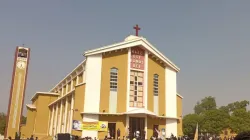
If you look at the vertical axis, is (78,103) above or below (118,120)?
above

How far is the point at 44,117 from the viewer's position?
47.0m

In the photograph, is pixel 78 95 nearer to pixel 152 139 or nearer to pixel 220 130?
pixel 152 139

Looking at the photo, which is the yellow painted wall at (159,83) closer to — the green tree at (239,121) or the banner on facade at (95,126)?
the banner on facade at (95,126)

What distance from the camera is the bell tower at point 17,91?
39031 mm

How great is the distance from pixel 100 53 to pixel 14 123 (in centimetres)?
1583

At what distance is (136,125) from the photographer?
1352 inches

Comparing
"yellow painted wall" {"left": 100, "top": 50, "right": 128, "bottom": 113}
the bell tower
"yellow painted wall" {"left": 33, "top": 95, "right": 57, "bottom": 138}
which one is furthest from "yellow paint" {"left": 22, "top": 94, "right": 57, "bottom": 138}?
"yellow painted wall" {"left": 100, "top": 50, "right": 128, "bottom": 113}

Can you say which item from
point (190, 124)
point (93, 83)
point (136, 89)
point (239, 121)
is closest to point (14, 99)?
point (93, 83)

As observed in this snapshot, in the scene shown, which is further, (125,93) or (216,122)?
(216,122)

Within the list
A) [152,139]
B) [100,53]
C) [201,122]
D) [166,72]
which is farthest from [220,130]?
[100,53]

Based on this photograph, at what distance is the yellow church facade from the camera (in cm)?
3266

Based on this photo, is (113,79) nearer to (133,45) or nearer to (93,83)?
(93,83)

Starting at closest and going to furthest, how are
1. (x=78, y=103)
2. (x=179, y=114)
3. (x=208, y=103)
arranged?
(x=78, y=103) → (x=179, y=114) → (x=208, y=103)

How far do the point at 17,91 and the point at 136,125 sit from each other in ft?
57.3
